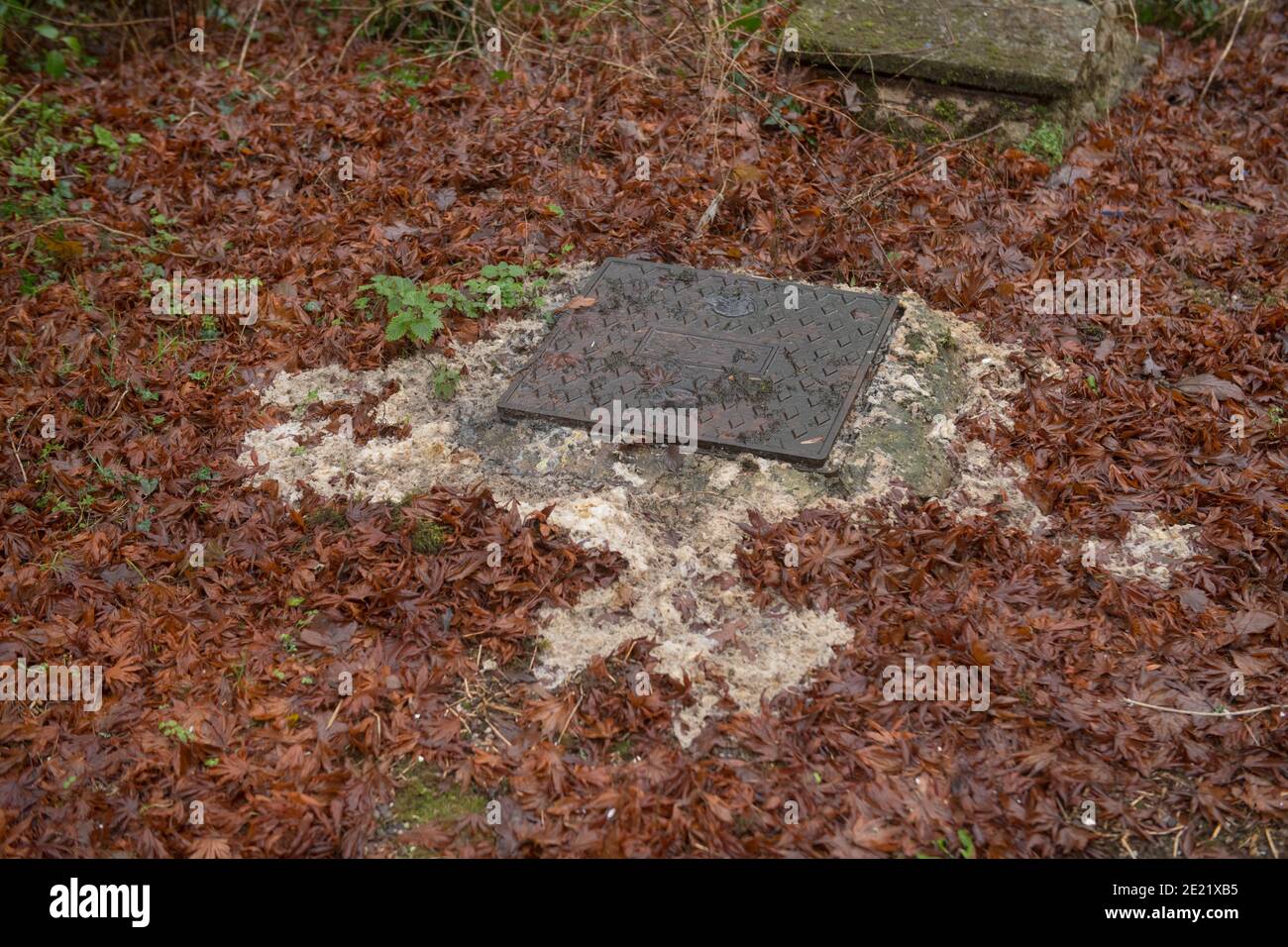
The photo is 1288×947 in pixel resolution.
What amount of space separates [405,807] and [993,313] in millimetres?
3274

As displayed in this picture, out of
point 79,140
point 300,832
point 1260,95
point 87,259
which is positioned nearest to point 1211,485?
point 300,832

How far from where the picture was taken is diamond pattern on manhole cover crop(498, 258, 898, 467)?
4.27 metres

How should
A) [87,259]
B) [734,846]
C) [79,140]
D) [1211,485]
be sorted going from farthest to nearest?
[79,140] → [87,259] → [1211,485] → [734,846]

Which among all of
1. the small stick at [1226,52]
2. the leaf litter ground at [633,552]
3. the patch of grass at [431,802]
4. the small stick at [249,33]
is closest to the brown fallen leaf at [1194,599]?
the leaf litter ground at [633,552]

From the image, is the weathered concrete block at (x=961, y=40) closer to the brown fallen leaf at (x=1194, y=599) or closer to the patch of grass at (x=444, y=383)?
the patch of grass at (x=444, y=383)

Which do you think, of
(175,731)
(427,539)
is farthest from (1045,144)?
(175,731)

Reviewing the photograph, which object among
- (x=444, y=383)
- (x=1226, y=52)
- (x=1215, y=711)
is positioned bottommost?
(x=1215, y=711)

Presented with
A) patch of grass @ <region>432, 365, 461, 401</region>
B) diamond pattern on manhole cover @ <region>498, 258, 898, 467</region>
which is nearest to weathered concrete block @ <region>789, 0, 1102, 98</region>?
diamond pattern on manhole cover @ <region>498, 258, 898, 467</region>

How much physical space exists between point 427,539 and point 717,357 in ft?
4.56

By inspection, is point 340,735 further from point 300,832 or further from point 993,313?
point 993,313

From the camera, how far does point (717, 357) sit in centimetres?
455

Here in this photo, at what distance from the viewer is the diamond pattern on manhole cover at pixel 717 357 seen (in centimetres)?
427

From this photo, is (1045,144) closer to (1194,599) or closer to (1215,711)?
(1194,599)

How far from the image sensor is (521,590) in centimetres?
376
